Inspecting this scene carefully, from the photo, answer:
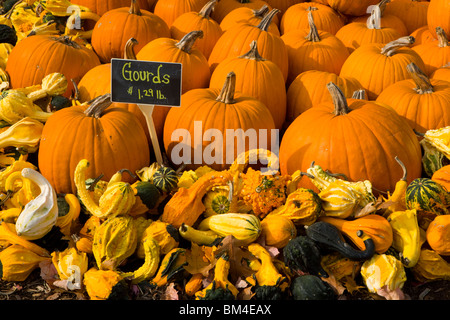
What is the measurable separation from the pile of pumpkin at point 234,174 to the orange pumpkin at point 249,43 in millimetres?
11

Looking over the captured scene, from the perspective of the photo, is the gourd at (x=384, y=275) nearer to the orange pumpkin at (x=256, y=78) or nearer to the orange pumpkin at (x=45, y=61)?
the orange pumpkin at (x=256, y=78)

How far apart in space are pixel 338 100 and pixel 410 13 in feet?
9.07

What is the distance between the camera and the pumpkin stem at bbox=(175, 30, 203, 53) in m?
3.74

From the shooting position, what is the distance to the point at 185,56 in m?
3.77

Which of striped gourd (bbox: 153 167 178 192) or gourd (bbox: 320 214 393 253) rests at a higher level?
striped gourd (bbox: 153 167 178 192)

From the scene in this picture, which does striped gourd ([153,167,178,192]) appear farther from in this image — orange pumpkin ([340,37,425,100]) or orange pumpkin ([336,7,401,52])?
orange pumpkin ([336,7,401,52])

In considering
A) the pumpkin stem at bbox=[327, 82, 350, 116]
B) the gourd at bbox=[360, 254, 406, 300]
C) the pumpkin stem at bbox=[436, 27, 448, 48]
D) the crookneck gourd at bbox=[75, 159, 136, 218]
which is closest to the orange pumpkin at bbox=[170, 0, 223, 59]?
the pumpkin stem at bbox=[327, 82, 350, 116]

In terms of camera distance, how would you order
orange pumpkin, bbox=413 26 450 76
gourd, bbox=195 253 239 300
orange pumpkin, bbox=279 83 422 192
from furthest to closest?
1. orange pumpkin, bbox=413 26 450 76
2. orange pumpkin, bbox=279 83 422 192
3. gourd, bbox=195 253 239 300

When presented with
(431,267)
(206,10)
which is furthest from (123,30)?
(431,267)

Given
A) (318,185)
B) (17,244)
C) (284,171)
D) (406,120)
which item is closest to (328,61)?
(406,120)

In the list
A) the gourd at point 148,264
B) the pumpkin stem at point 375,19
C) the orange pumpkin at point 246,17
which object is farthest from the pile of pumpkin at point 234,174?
the pumpkin stem at point 375,19

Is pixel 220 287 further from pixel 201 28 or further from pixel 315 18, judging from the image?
pixel 315 18

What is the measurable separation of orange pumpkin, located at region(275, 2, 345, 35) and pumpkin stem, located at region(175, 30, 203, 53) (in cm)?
151
